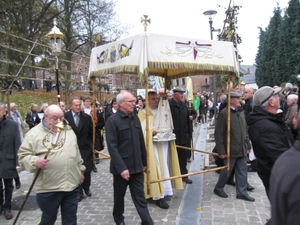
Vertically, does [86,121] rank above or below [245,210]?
above

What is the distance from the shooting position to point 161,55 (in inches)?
178

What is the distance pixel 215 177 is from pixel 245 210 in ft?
6.90

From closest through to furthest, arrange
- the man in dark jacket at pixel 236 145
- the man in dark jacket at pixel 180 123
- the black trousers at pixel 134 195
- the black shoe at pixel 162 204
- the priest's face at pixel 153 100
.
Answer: the black trousers at pixel 134 195, the black shoe at pixel 162 204, the man in dark jacket at pixel 236 145, the priest's face at pixel 153 100, the man in dark jacket at pixel 180 123

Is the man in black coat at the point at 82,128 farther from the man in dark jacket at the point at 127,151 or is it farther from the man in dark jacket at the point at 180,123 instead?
the man in dark jacket at the point at 180,123

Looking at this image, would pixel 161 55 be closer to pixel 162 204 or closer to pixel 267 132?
pixel 267 132

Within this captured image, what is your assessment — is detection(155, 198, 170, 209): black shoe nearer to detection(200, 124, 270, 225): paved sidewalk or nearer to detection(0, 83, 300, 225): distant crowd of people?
detection(0, 83, 300, 225): distant crowd of people

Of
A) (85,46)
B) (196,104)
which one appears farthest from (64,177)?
(85,46)

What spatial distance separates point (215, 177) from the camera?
700 centimetres

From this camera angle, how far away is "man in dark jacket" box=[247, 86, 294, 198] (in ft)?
10.7

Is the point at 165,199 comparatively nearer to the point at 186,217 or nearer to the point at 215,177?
the point at 186,217

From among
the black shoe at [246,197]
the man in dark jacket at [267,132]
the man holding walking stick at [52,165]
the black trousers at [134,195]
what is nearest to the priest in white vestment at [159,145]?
the black trousers at [134,195]

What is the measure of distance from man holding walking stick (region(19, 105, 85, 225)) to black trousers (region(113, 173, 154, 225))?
0.81 meters

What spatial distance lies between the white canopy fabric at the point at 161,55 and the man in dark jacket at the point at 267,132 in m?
1.48

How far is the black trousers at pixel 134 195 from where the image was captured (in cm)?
407
